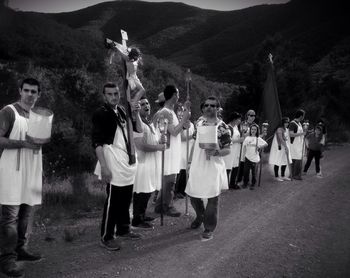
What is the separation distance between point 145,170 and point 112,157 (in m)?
1.18

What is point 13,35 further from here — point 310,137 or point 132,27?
point 132,27

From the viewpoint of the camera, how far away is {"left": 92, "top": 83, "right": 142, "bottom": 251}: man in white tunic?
4516 millimetres

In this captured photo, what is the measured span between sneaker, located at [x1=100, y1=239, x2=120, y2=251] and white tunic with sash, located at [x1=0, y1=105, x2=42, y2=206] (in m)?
1.11

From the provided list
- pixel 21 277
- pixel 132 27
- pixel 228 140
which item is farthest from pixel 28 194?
pixel 132 27

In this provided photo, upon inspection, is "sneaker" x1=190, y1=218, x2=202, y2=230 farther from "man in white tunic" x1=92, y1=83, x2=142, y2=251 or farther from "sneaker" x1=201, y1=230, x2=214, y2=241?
"man in white tunic" x1=92, y1=83, x2=142, y2=251

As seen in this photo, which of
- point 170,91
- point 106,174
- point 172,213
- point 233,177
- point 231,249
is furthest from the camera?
point 233,177

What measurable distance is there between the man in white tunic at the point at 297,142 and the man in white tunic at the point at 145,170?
6241mm

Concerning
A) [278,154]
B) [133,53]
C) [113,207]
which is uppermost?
[133,53]

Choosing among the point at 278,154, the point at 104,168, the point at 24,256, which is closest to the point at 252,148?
the point at 278,154

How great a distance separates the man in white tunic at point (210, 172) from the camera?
5.26 metres

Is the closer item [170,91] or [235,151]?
[170,91]

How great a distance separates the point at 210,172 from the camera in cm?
533

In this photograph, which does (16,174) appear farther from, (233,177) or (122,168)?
(233,177)

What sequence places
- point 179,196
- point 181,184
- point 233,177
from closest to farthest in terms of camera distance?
point 179,196 < point 181,184 < point 233,177
